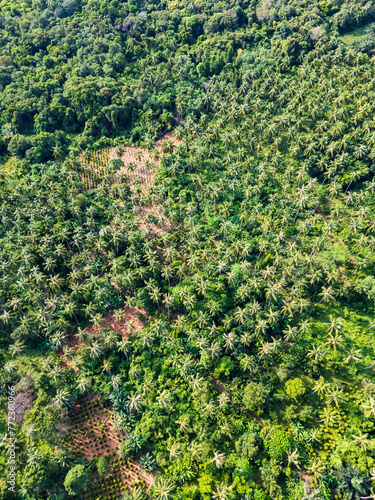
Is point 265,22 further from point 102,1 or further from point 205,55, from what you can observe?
point 102,1

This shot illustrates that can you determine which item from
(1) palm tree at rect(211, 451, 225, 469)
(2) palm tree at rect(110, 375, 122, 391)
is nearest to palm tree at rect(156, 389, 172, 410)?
(2) palm tree at rect(110, 375, 122, 391)

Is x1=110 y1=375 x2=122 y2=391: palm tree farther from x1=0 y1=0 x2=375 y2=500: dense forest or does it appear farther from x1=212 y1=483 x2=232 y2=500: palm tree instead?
x1=212 y1=483 x2=232 y2=500: palm tree

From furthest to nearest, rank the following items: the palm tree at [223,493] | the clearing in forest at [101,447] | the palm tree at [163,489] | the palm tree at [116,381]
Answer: the palm tree at [116,381]
the clearing in forest at [101,447]
the palm tree at [163,489]
the palm tree at [223,493]

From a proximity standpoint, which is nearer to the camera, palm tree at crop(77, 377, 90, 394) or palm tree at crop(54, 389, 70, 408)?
palm tree at crop(54, 389, 70, 408)

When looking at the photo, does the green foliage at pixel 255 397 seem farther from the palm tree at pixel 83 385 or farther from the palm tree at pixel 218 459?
the palm tree at pixel 83 385

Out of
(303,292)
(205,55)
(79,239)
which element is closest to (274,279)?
(303,292)

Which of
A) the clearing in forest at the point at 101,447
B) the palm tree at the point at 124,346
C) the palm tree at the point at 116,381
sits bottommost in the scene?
the clearing in forest at the point at 101,447

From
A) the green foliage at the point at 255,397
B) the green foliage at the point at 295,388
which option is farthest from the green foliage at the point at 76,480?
the green foliage at the point at 295,388

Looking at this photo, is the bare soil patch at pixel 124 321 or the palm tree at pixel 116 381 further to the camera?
the bare soil patch at pixel 124 321

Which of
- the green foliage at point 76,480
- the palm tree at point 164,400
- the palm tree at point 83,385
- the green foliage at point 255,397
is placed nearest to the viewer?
the green foliage at point 76,480

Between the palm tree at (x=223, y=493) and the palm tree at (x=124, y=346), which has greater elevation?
the palm tree at (x=124, y=346)

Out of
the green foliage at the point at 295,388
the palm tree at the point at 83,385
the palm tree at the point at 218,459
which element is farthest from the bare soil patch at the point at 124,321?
the green foliage at the point at 295,388
